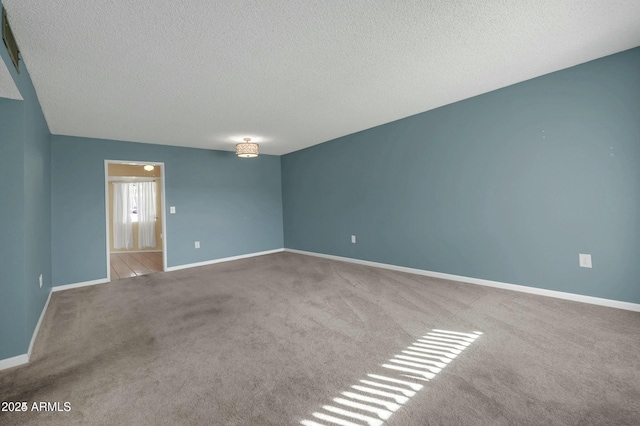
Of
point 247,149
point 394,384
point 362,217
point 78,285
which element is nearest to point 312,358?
point 394,384

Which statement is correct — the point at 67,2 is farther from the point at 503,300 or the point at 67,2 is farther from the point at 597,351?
the point at 503,300

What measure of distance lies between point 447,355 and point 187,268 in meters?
4.73

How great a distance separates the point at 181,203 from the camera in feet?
17.7

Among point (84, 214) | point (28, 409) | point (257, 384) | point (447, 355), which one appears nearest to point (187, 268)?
A: point (84, 214)

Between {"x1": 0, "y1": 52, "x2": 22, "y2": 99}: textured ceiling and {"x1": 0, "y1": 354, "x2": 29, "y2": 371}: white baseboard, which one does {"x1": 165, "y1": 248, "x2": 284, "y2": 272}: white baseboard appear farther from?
{"x1": 0, "y1": 52, "x2": 22, "y2": 99}: textured ceiling

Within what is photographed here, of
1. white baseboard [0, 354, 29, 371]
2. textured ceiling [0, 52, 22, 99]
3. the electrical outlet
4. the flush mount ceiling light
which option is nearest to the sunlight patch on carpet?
the electrical outlet

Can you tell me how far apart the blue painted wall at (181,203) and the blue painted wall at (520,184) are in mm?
2458

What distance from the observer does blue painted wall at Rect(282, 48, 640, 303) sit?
2639 mm

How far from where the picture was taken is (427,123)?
4.05m

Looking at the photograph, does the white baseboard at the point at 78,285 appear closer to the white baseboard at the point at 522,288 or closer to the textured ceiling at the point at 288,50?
the textured ceiling at the point at 288,50

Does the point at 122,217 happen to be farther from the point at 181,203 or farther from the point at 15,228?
the point at 15,228

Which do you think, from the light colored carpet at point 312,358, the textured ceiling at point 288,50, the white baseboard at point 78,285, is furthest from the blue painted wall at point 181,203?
the light colored carpet at point 312,358

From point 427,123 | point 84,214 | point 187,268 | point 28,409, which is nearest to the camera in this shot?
point 28,409

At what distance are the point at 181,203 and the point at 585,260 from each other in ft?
19.5
